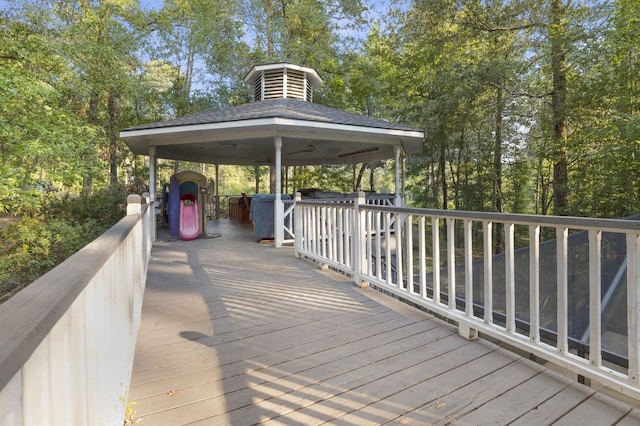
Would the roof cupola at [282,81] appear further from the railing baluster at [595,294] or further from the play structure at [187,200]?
Answer: the railing baluster at [595,294]

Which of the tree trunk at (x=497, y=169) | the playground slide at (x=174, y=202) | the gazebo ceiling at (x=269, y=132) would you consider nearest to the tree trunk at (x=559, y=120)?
the tree trunk at (x=497, y=169)

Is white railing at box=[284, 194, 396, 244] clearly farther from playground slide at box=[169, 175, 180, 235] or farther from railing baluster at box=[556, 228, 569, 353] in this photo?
railing baluster at box=[556, 228, 569, 353]

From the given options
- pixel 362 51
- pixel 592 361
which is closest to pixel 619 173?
pixel 592 361

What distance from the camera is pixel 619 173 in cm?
783

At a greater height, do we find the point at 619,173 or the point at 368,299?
the point at 619,173

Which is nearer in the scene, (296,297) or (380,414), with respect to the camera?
(380,414)

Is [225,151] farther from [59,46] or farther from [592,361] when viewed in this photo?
[592,361]

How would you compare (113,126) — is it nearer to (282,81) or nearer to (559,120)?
(282,81)

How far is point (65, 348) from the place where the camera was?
0.77m

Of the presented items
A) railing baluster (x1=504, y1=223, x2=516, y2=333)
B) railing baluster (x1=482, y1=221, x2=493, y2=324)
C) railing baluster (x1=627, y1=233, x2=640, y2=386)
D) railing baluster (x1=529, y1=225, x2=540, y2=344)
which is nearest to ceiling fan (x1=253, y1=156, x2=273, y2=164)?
railing baluster (x1=482, y1=221, x2=493, y2=324)

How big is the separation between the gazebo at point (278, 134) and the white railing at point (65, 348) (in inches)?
217

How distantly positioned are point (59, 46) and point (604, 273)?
428 inches

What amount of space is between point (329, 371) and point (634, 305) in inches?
59.4

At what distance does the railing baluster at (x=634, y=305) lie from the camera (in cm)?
159
